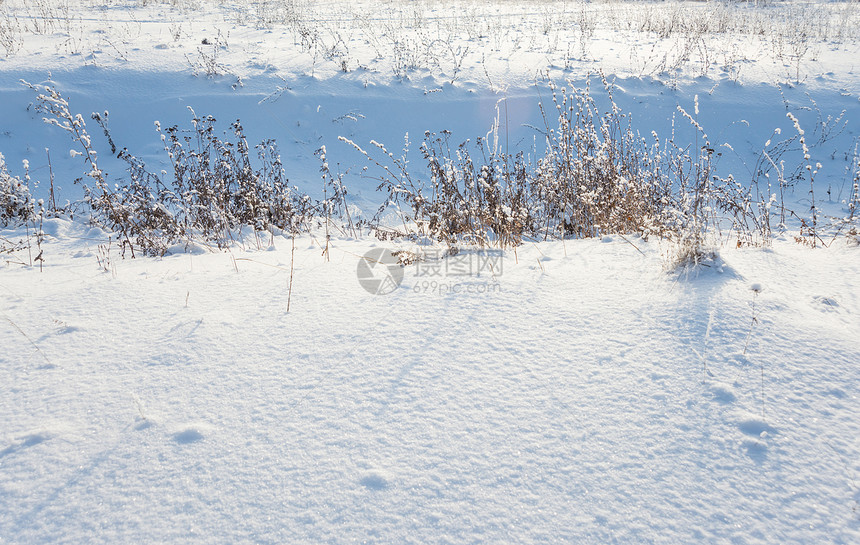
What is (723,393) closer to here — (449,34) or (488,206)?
(488,206)

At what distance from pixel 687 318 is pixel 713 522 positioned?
0.93 meters

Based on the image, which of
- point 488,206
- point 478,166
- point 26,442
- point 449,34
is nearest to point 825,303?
point 488,206

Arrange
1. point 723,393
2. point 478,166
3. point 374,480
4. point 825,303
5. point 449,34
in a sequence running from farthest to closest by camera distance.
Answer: point 449,34 < point 478,166 < point 825,303 < point 723,393 < point 374,480

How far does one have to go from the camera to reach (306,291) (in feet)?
7.47

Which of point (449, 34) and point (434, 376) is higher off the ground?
point (449, 34)

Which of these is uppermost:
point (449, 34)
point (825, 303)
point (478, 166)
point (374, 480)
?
point (449, 34)

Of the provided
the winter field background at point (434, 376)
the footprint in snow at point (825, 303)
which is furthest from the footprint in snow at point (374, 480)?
the footprint in snow at point (825, 303)

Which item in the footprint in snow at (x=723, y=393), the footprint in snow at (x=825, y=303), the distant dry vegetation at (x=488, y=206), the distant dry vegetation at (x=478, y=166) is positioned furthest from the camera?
the distant dry vegetation at (x=478, y=166)

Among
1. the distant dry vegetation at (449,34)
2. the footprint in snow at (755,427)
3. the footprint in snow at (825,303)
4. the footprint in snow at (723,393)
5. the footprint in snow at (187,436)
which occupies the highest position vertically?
the distant dry vegetation at (449,34)

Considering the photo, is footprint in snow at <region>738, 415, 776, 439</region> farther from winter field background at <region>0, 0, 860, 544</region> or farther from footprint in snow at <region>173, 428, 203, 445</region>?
footprint in snow at <region>173, 428, 203, 445</region>

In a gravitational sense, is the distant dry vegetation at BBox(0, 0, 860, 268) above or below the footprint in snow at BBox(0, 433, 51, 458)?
above

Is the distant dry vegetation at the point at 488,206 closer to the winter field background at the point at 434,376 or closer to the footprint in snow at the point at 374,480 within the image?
the winter field background at the point at 434,376

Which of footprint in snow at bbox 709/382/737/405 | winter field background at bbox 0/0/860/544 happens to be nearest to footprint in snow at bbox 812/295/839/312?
winter field background at bbox 0/0/860/544

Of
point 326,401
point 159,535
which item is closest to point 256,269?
point 326,401
